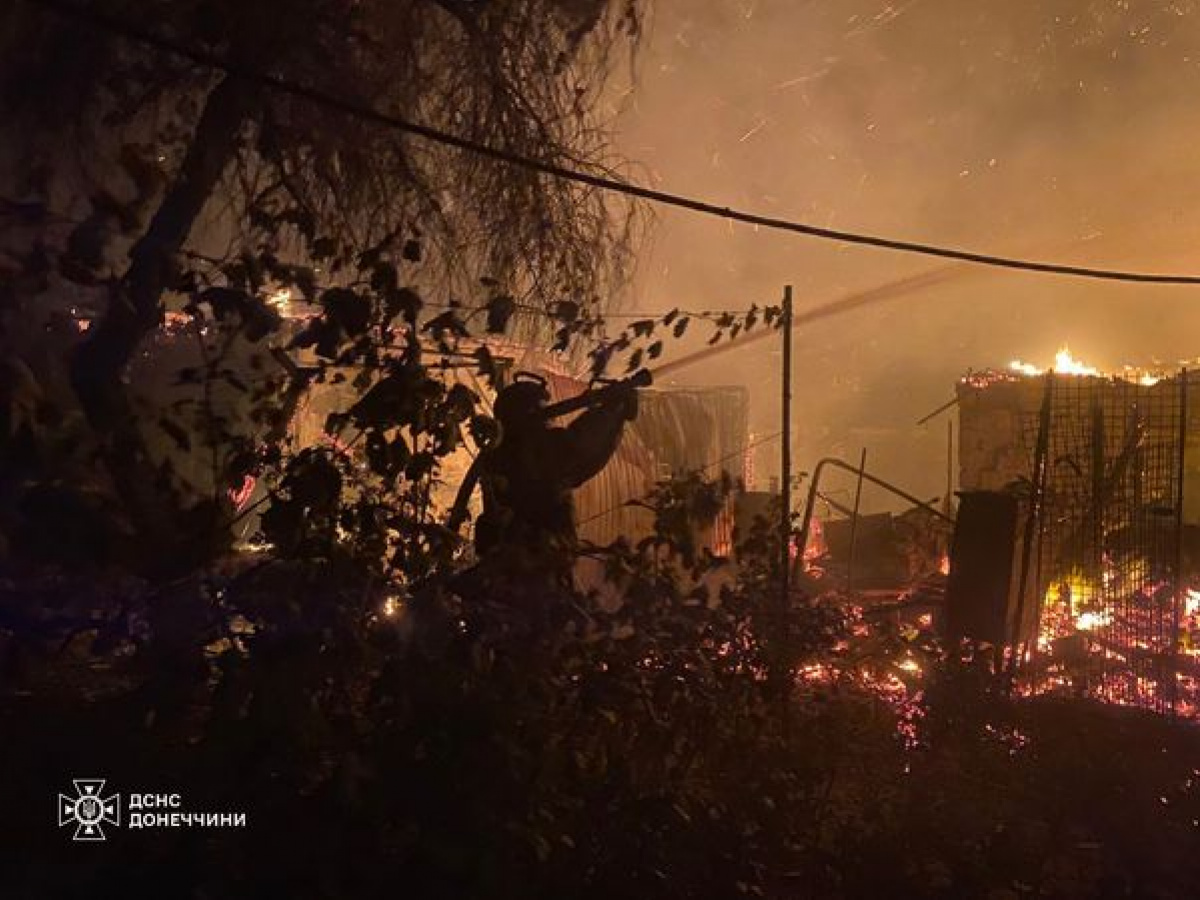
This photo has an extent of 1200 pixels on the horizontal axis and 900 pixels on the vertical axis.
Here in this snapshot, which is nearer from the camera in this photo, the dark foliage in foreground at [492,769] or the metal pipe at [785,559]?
the dark foliage in foreground at [492,769]

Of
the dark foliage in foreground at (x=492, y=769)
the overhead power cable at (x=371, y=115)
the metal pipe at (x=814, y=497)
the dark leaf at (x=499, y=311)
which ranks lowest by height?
the dark foliage in foreground at (x=492, y=769)

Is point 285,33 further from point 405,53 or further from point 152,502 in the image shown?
point 152,502

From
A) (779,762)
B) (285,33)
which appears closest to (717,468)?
(779,762)

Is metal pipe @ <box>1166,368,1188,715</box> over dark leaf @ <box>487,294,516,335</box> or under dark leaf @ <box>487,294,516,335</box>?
under

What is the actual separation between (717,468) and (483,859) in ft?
44.9

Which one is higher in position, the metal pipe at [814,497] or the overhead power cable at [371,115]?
the overhead power cable at [371,115]

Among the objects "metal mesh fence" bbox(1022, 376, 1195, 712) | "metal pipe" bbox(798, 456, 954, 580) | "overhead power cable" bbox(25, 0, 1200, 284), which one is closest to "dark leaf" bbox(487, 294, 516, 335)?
"overhead power cable" bbox(25, 0, 1200, 284)

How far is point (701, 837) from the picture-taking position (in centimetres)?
412

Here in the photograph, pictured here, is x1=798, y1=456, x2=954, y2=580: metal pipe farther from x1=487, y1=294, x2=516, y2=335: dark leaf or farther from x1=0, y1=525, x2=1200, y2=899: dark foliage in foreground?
x1=487, y1=294, x2=516, y2=335: dark leaf

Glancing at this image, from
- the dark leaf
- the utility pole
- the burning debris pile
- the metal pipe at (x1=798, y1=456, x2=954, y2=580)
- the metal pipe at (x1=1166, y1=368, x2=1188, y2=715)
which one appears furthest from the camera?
the metal pipe at (x1=798, y1=456, x2=954, y2=580)

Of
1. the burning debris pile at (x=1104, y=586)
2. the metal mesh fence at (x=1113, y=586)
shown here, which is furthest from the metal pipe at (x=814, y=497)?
the metal mesh fence at (x=1113, y=586)

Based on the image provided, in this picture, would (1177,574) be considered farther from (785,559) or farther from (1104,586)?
(785,559)

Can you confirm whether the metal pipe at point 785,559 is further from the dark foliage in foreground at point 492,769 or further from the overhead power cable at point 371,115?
the overhead power cable at point 371,115

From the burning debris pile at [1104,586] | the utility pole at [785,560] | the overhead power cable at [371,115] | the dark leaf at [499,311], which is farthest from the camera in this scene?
the burning debris pile at [1104,586]
